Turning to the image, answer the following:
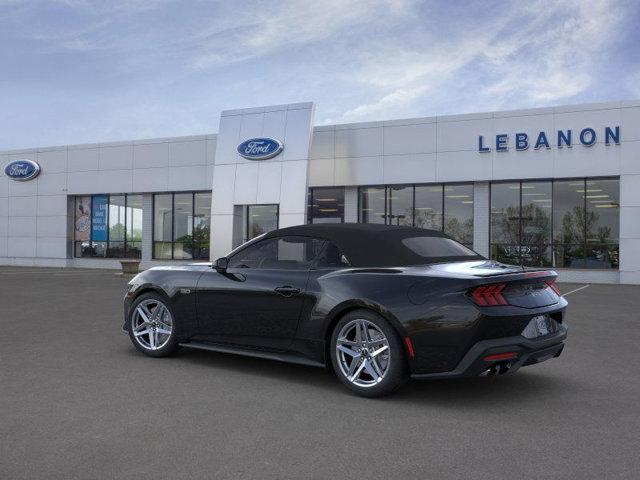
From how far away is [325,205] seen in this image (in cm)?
2544

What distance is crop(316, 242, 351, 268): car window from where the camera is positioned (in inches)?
222

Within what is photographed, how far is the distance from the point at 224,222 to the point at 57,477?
2172 centimetres

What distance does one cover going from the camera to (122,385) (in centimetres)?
552

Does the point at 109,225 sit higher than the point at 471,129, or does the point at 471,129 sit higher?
the point at 471,129

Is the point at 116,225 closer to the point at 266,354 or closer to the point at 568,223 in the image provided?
the point at 568,223

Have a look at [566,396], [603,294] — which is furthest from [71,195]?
[566,396]

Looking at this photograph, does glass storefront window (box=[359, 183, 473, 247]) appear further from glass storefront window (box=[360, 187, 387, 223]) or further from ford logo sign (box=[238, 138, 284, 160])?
ford logo sign (box=[238, 138, 284, 160])

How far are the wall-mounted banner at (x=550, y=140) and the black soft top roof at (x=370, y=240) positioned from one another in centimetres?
1705

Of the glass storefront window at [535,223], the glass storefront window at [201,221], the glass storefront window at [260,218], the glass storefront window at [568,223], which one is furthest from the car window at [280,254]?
the glass storefront window at [201,221]

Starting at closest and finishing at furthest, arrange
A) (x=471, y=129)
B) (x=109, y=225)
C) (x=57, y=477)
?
(x=57, y=477), (x=471, y=129), (x=109, y=225)

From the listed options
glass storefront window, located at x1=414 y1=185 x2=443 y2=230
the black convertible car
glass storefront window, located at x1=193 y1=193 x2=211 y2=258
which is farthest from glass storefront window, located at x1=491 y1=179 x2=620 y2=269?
the black convertible car

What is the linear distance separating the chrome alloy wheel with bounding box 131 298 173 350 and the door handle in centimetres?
159

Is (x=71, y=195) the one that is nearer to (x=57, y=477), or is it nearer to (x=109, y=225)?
(x=109, y=225)

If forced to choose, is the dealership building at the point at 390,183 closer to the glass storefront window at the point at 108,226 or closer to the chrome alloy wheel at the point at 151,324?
the glass storefront window at the point at 108,226
